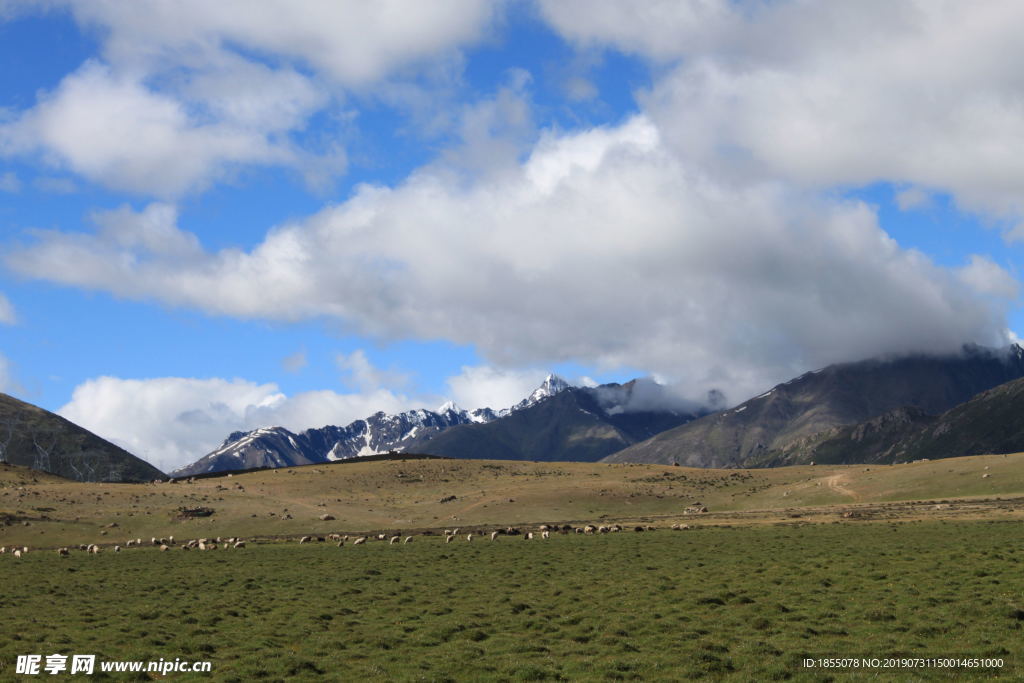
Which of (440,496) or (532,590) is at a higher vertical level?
(440,496)

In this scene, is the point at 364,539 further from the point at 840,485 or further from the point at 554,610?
the point at 840,485

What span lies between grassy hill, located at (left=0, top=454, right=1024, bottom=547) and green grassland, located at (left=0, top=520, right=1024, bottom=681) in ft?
119

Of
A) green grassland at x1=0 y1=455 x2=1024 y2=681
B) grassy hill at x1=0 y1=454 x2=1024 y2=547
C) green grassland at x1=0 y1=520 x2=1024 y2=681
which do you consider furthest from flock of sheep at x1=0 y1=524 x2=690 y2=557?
green grassland at x1=0 y1=520 x2=1024 y2=681

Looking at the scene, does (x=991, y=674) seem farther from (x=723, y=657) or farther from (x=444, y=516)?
(x=444, y=516)

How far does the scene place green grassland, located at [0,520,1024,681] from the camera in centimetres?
3000

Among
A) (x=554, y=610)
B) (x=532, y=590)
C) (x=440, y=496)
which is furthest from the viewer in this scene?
(x=440, y=496)

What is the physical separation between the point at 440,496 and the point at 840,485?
65.0m

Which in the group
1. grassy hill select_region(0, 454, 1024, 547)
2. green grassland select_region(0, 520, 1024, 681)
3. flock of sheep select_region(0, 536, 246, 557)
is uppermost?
grassy hill select_region(0, 454, 1024, 547)

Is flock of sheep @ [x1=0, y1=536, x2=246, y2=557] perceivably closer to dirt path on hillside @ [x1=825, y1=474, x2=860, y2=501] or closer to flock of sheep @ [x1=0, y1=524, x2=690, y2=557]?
→ flock of sheep @ [x1=0, y1=524, x2=690, y2=557]

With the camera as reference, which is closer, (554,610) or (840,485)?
(554,610)

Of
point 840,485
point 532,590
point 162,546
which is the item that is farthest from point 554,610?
point 840,485

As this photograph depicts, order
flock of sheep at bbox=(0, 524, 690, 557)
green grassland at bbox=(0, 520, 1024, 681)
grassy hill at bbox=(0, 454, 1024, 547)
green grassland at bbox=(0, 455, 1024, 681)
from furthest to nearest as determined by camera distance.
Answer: grassy hill at bbox=(0, 454, 1024, 547)
flock of sheep at bbox=(0, 524, 690, 557)
green grassland at bbox=(0, 455, 1024, 681)
green grassland at bbox=(0, 520, 1024, 681)

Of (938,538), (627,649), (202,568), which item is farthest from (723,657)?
(202,568)

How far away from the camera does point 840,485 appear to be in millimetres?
132875
